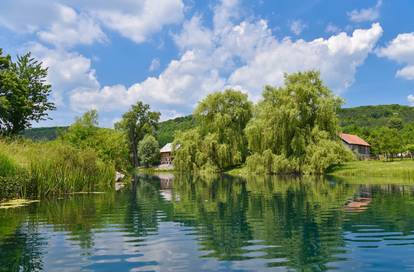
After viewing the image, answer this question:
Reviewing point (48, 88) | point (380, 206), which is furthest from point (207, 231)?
point (48, 88)

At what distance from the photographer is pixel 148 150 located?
320ft

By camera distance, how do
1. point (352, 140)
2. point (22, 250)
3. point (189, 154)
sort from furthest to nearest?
1. point (352, 140)
2. point (189, 154)
3. point (22, 250)

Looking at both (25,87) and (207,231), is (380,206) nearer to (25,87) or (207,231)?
(207,231)

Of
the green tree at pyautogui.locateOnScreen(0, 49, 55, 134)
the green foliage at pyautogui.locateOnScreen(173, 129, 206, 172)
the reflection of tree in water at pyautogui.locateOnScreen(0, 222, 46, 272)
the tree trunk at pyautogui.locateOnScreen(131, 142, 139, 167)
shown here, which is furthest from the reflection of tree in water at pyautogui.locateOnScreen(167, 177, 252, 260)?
the tree trunk at pyautogui.locateOnScreen(131, 142, 139, 167)

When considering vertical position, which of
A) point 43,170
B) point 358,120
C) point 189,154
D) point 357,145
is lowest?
point 43,170

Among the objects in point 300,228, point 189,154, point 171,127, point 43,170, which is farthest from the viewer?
point 171,127

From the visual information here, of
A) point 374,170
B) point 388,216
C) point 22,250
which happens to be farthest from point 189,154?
point 22,250

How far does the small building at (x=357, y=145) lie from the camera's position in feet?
278

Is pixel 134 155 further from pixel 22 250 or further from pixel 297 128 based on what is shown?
pixel 22 250

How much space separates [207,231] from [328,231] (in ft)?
11.5

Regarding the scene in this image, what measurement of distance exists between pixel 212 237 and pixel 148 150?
3445 inches

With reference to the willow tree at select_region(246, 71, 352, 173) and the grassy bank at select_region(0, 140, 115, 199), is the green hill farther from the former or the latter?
the grassy bank at select_region(0, 140, 115, 199)

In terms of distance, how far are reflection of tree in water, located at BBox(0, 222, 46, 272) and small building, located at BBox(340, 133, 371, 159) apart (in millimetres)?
79179

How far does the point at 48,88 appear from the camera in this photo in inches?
1654
